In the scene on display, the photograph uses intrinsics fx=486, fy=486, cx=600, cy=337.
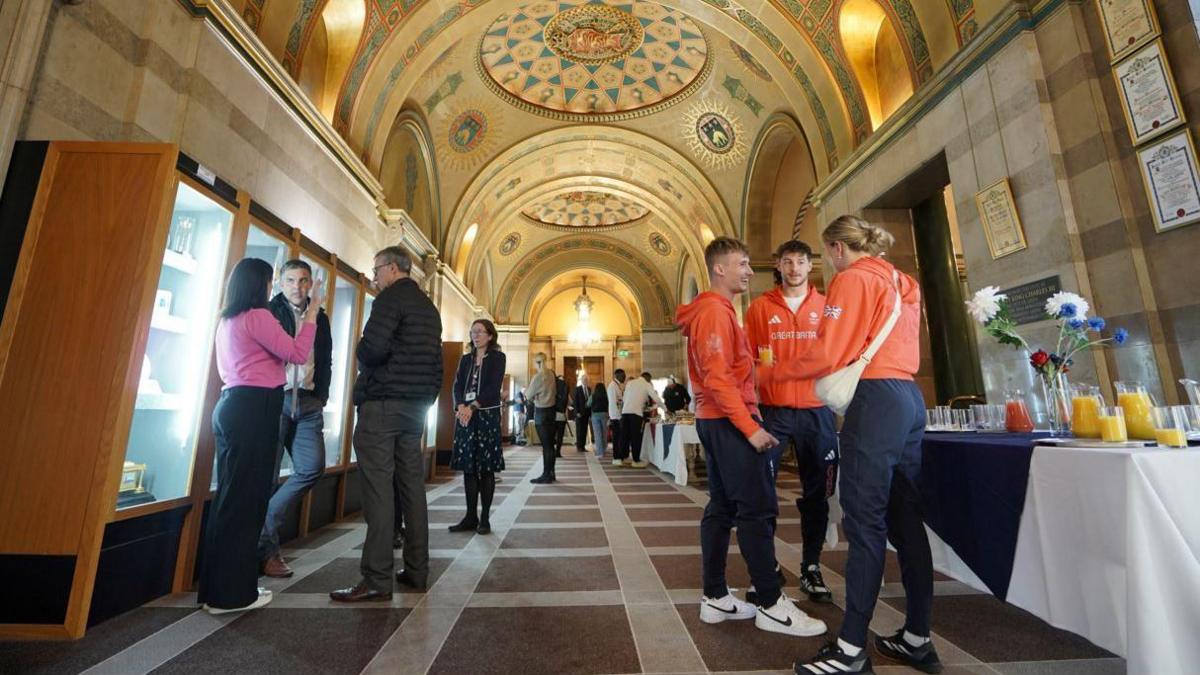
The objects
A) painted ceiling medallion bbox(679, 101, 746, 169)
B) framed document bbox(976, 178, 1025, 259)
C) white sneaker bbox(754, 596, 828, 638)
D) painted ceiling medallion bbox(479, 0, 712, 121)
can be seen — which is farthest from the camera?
painted ceiling medallion bbox(679, 101, 746, 169)

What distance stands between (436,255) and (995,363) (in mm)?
9392

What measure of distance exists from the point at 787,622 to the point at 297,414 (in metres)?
2.83

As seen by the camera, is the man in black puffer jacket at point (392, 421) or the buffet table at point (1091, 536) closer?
the buffet table at point (1091, 536)

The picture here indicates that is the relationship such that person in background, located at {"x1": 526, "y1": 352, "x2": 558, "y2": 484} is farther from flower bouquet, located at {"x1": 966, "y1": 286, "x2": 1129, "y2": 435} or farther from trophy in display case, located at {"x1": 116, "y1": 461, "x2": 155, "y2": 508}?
flower bouquet, located at {"x1": 966, "y1": 286, "x2": 1129, "y2": 435}

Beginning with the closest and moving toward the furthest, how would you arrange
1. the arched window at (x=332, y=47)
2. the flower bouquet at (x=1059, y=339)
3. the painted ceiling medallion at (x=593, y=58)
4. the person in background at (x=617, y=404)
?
the flower bouquet at (x=1059, y=339) → the arched window at (x=332, y=47) → the painted ceiling medallion at (x=593, y=58) → the person in background at (x=617, y=404)

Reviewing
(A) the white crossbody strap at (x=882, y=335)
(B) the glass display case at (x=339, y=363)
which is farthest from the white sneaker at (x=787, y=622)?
(B) the glass display case at (x=339, y=363)

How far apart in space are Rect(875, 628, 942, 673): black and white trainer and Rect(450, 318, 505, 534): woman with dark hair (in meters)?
2.75

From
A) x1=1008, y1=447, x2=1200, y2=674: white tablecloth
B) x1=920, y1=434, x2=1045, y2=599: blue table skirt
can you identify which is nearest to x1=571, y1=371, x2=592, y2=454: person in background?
A: x1=920, y1=434, x2=1045, y2=599: blue table skirt

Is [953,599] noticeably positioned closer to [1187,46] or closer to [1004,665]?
[1004,665]

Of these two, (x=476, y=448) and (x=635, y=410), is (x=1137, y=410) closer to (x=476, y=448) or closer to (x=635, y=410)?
(x=476, y=448)

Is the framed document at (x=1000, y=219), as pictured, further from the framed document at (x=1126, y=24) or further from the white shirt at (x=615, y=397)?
the white shirt at (x=615, y=397)

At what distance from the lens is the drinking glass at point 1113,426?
160 centimetres

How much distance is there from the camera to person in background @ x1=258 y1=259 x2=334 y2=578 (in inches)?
109

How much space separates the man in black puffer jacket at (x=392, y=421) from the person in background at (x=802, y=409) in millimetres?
1734
